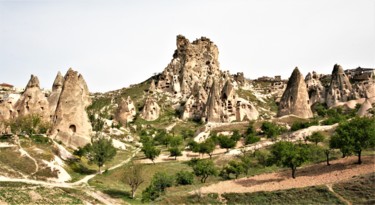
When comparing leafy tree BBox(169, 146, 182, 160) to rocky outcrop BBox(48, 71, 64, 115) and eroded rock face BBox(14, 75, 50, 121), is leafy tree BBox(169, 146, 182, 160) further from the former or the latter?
rocky outcrop BBox(48, 71, 64, 115)

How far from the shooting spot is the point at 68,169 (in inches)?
2381

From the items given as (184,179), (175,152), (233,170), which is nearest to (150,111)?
(175,152)

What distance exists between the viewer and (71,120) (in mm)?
76500

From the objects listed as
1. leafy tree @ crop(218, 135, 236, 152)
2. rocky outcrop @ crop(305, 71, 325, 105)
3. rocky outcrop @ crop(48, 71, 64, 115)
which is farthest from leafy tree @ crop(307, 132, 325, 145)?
rocky outcrop @ crop(305, 71, 325, 105)

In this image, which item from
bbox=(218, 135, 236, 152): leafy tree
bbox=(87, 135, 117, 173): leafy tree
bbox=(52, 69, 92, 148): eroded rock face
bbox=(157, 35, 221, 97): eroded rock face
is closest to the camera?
bbox=(87, 135, 117, 173): leafy tree

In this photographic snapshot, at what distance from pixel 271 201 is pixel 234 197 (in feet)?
12.0

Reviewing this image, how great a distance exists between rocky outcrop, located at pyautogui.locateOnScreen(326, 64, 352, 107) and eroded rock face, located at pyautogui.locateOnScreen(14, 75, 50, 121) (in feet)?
286

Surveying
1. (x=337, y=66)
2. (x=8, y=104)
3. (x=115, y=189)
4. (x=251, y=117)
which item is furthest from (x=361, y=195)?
(x=337, y=66)

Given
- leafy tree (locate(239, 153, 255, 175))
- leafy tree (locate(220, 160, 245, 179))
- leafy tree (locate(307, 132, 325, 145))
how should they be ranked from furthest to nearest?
leafy tree (locate(307, 132, 325, 145))
leafy tree (locate(239, 153, 255, 175))
leafy tree (locate(220, 160, 245, 179))

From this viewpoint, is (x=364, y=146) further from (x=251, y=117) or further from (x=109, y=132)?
(x=251, y=117)

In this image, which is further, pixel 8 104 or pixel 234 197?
pixel 8 104

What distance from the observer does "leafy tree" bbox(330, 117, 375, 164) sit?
4459cm

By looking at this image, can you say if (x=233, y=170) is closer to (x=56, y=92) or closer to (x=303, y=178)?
(x=303, y=178)

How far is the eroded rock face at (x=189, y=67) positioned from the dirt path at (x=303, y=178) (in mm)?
108163
